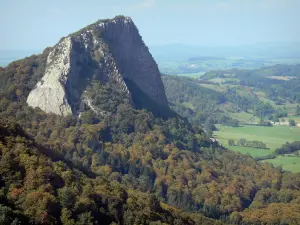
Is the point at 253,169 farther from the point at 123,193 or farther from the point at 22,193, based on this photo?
the point at 22,193

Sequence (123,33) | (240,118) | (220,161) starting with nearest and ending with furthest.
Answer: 1. (220,161)
2. (123,33)
3. (240,118)

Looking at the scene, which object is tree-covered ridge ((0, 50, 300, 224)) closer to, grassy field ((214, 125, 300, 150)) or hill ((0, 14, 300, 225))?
hill ((0, 14, 300, 225))

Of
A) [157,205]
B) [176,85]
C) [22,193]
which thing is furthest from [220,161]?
[176,85]

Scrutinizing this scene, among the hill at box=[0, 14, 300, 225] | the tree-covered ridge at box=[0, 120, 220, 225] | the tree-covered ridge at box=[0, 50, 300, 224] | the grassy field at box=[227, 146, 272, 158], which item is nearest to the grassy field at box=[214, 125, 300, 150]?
the grassy field at box=[227, 146, 272, 158]

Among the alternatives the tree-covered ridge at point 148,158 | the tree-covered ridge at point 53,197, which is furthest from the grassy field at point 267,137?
the tree-covered ridge at point 53,197

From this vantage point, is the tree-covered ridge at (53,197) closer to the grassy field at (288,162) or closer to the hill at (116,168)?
the hill at (116,168)

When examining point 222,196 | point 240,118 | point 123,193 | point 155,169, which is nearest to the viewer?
point 123,193

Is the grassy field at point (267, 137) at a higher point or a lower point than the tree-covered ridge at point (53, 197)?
lower
